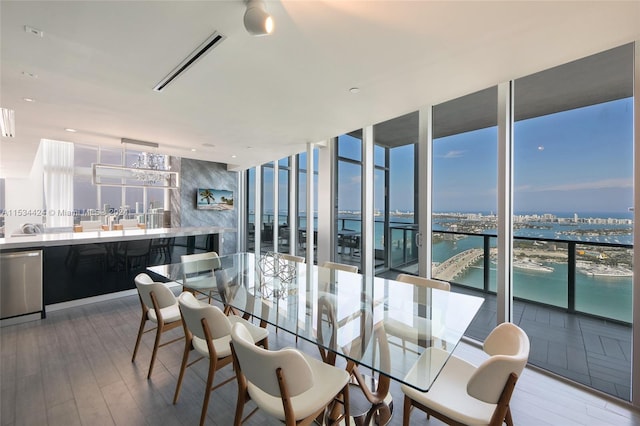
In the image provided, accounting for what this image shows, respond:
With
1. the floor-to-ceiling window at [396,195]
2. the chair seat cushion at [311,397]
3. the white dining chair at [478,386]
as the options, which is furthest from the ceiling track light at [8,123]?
the white dining chair at [478,386]

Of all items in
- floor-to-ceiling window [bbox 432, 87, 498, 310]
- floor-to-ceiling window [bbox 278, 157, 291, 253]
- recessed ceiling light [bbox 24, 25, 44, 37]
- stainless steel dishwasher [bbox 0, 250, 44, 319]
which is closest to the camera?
recessed ceiling light [bbox 24, 25, 44, 37]

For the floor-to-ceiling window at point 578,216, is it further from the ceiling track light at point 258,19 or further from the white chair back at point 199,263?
the white chair back at point 199,263

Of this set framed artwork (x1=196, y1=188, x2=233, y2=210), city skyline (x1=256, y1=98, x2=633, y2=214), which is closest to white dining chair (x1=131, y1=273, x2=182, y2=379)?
city skyline (x1=256, y1=98, x2=633, y2=214)

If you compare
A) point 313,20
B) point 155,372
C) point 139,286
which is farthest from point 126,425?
point 313,20

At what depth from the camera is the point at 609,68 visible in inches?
87.7

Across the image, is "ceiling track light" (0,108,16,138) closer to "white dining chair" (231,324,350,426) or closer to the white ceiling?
the white ceiling

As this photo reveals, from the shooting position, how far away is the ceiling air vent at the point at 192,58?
1.72 metres

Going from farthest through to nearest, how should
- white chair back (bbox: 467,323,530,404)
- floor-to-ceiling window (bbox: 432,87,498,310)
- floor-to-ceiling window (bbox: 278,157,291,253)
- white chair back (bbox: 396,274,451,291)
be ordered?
floor-to-ceiling window (bbox: 278,157,291,253)
floor-to-ceiling window (bbox: 432,87,498,310)
white chair back (bbox: 396,274,451,291)
white chair back (bbox: 467,323,530,404)

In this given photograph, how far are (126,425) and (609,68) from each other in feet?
15.0

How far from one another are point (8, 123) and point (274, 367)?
511 centimetres

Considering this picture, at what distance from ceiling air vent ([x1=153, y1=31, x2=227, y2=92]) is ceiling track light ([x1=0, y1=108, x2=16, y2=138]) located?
224 centimetres

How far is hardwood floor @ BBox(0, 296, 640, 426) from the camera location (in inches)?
71.7

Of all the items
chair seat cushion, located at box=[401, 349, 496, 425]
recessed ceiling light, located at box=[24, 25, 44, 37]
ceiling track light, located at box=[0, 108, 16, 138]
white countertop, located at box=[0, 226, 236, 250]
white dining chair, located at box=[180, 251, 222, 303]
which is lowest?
chair seat cushion, located at box=[401, 349, 496, 425]

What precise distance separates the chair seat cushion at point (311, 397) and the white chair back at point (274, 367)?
178mm
